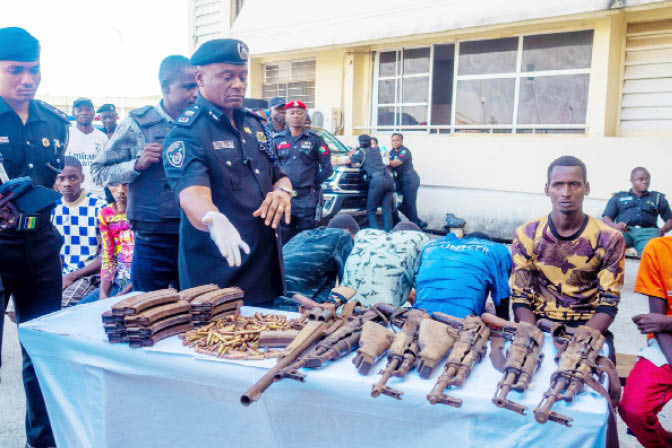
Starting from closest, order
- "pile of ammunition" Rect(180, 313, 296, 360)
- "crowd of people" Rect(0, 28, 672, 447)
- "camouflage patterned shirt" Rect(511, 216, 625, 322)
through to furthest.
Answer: "pile of ammunition" Rect(180, 313, 296, 360), "crowd of people" Rect(0, 28, 672, 447), "camouflage patterned shirt" Rect(511, 216, 625, 322)

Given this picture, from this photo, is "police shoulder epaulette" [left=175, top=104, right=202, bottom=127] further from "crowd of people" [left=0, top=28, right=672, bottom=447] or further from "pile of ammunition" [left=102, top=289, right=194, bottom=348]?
"pile of ammunition" [left=102, top=289, right=194, bottom=348]

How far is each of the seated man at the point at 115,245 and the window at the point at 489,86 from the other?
23.3 ft

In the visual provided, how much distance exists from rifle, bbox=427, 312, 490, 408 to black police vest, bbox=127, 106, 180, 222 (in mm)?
1733

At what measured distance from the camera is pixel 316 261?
3.86 meters

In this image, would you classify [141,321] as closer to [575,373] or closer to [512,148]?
[575,373]

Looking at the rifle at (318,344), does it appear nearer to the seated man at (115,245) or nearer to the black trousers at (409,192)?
the seated man at (115,245)

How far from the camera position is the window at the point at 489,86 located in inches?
345

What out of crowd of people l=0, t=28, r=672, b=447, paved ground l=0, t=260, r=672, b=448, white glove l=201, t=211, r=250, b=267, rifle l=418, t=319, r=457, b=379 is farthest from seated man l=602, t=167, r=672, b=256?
white glove l=201, t=211, r=250, b=267

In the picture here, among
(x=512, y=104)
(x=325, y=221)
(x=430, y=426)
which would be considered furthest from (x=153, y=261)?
(x=512, y=104)

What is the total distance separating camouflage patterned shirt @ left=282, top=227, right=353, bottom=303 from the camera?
3.78 m

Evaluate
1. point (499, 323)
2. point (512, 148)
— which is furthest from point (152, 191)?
point (512, 148)

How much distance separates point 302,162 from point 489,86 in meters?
4.70

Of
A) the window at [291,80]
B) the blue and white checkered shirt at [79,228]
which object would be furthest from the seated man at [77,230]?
the window at [291,80]

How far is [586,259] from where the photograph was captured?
2863mm
